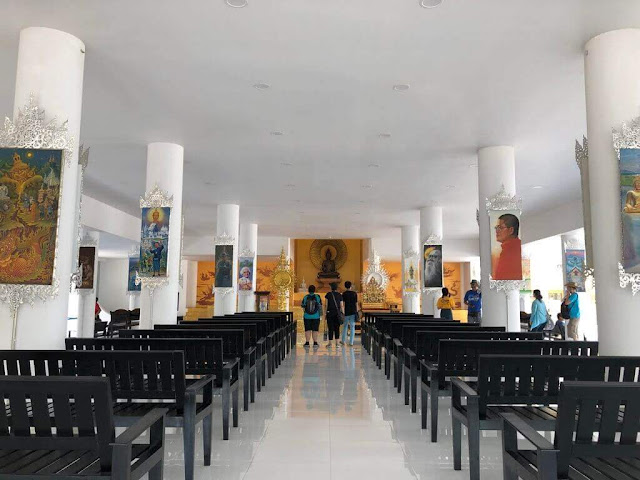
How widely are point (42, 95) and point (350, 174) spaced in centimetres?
686

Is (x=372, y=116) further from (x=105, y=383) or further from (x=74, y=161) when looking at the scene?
(x=105, y=383)

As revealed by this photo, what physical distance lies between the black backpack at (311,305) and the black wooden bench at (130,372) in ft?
27.9

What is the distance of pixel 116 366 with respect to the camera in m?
3.33

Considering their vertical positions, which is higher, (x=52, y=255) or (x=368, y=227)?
(x=368, y=227)

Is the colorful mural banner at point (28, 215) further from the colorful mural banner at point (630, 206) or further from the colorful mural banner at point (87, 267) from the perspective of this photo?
the colorful mural banner at point (87, 267)

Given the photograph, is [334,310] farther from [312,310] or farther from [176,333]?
[176,333]

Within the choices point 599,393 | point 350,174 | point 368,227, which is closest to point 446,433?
point 599,393

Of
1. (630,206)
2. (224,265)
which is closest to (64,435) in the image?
(630,206)

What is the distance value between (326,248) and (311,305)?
1638 cm

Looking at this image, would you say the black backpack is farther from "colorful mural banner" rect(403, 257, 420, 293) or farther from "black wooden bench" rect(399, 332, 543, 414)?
"black wooden bench" rect(399, 332, 543, 414)

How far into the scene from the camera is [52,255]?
4488 millimetres

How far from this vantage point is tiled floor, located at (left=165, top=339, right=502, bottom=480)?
356cm

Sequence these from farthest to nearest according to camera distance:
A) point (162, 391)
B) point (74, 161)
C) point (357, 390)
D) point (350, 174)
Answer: point (350, 174) < point (357, 390) < point (74, 161) < point (162, 391)

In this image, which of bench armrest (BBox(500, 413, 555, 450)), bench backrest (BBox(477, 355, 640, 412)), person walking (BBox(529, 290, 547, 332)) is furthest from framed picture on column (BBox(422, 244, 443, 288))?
bench armrest (BBox(500, 413, 555, 450))
